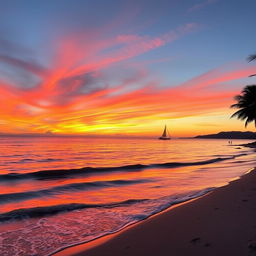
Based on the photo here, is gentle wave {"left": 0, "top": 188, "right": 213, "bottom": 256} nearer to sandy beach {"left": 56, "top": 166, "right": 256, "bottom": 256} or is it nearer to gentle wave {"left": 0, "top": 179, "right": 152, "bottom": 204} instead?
sandy beach {"left": 56, "top": 166, "right": 256, "bottom": 256}

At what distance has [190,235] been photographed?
484cm

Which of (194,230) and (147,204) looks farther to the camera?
(147,204)

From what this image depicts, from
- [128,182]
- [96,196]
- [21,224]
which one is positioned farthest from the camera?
[128,182]

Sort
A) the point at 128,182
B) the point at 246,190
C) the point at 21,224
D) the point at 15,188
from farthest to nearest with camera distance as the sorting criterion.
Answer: the point at 128,182
the point at 15,188
the point at 246,190
the point at 21,224

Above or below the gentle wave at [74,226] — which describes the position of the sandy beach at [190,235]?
above

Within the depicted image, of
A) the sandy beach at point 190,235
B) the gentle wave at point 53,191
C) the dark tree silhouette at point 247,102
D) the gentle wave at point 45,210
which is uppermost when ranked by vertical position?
the dark tree silhouette at point 247,102

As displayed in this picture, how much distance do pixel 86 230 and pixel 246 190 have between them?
590 centimetres

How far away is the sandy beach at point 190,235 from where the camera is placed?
165 inches

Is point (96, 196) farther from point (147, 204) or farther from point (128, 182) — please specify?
Result: point (128, 182)

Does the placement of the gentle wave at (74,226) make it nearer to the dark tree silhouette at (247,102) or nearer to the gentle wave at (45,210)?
the gentle wave at (45,210)

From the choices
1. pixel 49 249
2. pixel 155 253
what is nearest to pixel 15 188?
pixel 49 249

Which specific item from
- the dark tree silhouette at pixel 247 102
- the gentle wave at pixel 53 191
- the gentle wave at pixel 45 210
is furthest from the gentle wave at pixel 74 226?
the dark tree silhouette at pixel 247 102

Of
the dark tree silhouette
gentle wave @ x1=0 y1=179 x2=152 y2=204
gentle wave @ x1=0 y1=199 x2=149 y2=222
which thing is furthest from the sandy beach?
the dark tree silhouette

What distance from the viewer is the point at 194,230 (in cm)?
509
